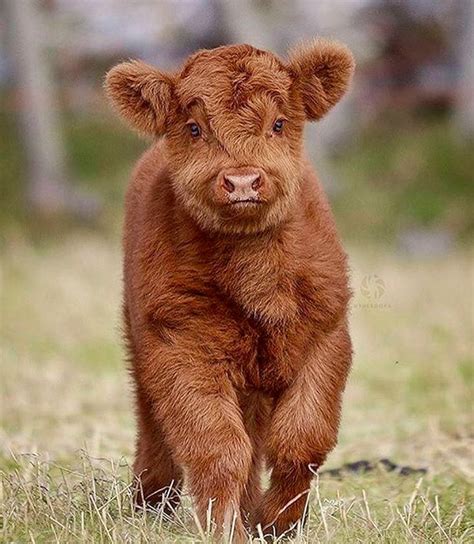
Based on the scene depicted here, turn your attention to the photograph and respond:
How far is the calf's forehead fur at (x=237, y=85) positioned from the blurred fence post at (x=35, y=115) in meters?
11.8

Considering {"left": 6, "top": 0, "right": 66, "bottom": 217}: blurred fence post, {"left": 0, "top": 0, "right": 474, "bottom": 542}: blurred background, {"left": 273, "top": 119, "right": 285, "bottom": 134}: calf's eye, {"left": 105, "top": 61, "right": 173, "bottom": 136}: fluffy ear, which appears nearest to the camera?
{"left": 273, "top": 119, "right": 285, "bottom": 134}: calf's eye

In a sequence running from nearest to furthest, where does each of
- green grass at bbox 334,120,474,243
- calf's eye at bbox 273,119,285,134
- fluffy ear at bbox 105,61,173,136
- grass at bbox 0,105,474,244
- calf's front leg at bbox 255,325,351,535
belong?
calf's front leg at bbox 255,325,351,535 → calf's eye at bbox 273,119,285,134 → fluffy ear at bbox 105,61,173,136 → green grass at bbox 334,120,474,243 → grass at bbox 0,105,474,244

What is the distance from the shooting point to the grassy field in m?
4.99

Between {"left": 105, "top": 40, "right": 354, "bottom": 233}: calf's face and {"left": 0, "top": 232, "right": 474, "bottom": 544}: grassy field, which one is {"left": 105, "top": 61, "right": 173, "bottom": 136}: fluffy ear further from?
{"left": 0, "top": 232, "right": 474, "bottom": 544}: grassy field

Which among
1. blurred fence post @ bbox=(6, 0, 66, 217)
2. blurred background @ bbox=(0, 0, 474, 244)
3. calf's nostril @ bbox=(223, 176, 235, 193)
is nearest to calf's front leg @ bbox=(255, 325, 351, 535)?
calf's nostril @ bbox=(223, 176, 235, 193)

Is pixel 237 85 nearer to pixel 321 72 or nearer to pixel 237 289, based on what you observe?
pixel 321 72

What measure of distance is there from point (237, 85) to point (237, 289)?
756 millimetres

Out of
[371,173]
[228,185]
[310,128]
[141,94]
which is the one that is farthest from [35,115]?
[228,185]

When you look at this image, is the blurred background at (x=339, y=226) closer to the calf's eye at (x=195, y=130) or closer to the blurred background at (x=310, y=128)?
the blurred background at (x=310, y=128)

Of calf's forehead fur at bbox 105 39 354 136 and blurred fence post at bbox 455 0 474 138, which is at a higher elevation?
calf's forehead fur at bbox 105 39 354 136

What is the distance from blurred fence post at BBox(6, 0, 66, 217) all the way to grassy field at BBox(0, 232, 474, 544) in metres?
1.53

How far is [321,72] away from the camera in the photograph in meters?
5.32

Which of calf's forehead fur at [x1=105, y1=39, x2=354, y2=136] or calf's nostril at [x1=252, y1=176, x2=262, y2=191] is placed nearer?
calf's nostril at [x1=252, y1=176, x2=262, y2=191]

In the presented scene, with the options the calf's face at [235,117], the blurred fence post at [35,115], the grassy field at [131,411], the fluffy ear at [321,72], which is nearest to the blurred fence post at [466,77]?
the grassy field at [131,411]
